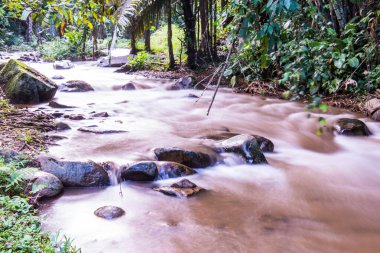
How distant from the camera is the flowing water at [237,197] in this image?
2.74 meters

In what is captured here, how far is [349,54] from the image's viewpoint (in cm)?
730

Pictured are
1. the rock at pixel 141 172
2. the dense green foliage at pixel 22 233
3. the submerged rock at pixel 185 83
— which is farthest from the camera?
the submerged rock at pixel 185 83

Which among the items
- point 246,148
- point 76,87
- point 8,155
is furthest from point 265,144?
point 76,87

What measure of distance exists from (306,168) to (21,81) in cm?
534

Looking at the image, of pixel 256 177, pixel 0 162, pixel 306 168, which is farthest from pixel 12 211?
pixel 306 168

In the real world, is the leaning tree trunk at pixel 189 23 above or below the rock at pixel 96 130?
above

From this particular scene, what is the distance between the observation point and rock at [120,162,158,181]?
3.70m

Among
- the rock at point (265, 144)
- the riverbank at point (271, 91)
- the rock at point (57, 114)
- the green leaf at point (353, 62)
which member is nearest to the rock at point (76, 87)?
the riverbank at point (271, 91)

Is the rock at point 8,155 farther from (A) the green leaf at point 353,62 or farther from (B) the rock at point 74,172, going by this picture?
(A) the green leaf at point 353,62

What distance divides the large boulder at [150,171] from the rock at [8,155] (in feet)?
3.38

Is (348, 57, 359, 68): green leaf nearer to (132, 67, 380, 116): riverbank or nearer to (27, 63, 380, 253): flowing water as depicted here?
(132, 67, 380, 116): riverbank

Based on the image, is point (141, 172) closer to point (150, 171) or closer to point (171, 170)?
point (150, 171)

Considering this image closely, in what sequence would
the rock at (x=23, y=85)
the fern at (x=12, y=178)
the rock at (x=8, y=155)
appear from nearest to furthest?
the fern at (x=12, y=178), the rock at (x=8, y=155), the rock at (x=23, y=85)

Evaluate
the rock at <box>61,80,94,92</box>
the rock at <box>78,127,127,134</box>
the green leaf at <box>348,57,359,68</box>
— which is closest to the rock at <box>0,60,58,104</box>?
the rock at <box>61,80,94,92</box>
